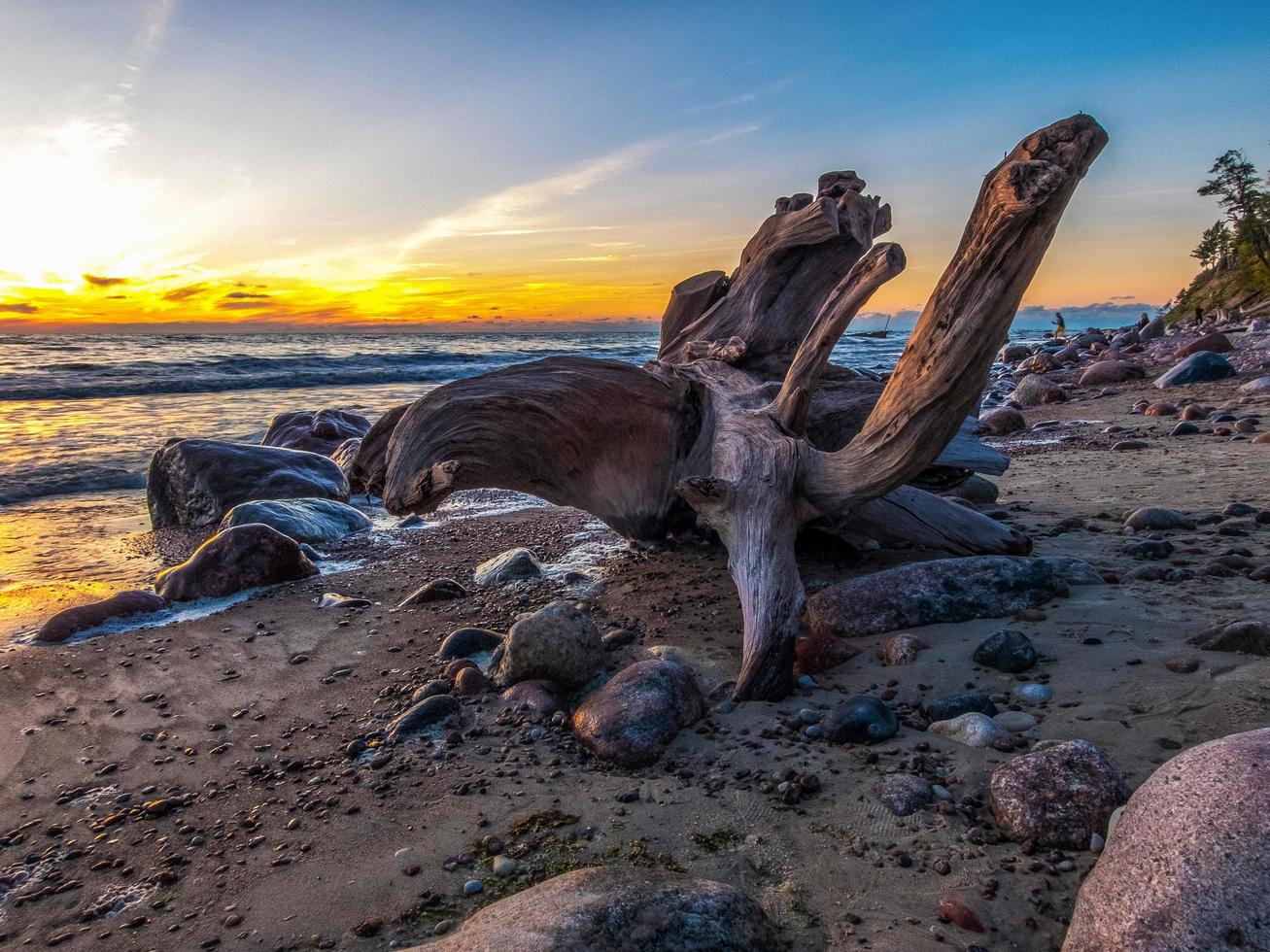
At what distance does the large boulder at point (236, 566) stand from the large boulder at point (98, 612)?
18 centimetres

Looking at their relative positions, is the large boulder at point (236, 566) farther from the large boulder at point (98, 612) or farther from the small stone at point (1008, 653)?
the small stone at point (1008, 653)

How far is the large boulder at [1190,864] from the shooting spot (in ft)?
5.00

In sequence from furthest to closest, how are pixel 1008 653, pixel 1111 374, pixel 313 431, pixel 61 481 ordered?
pixel 1111 374
pixel 313 431
pixel 61 481
pixel 1008 653

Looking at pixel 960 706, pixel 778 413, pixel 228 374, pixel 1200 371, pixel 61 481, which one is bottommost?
pixel 61 481

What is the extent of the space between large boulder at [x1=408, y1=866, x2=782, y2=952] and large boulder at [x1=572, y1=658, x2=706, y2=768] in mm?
847

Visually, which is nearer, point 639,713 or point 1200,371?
point 639,713

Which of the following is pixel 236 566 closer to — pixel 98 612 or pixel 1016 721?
pixel 98 612

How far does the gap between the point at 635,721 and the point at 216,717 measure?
2.04 meters

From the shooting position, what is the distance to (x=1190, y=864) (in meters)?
1.62

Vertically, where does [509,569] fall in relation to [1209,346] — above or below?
below

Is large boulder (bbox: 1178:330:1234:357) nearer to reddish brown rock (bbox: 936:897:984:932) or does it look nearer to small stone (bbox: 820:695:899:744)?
small stone (bbox: 820:695:899:744)

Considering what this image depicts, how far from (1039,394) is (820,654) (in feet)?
38.8

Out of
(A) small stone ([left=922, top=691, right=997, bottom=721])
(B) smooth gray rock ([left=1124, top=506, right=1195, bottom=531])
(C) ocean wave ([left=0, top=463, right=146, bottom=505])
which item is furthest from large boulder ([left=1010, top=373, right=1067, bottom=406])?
(C) ocean wave ([left=0, top=463, right=146, bottom=505])

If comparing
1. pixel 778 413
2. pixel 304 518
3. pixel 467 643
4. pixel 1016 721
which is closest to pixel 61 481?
pixel 304 518
